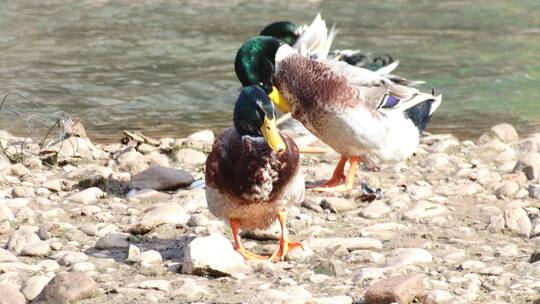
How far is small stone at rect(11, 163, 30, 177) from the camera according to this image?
6.73 meters

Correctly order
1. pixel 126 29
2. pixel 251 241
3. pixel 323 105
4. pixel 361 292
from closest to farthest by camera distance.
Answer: pixel 361 292
pixel 251 241
pixel 323 105
pixel 126 29

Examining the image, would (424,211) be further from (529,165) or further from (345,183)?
(529,165)

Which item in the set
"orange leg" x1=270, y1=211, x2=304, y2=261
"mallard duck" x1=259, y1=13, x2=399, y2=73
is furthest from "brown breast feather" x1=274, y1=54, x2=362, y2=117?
"orange leg" x1=270, y1=211, x2=304, y2=261

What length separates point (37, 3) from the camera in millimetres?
15984

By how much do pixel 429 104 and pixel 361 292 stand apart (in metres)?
3.30

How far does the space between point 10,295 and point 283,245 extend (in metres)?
1.32

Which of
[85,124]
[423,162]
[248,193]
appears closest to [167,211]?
[248,193]

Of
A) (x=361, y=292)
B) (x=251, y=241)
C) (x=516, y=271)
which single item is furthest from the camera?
(x=251, y=241)

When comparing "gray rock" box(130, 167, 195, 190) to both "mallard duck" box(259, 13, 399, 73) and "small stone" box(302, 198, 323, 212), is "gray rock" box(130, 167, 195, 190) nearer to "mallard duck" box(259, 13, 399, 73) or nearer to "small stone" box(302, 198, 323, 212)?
"small stone" box(302, 198, 323, 212)

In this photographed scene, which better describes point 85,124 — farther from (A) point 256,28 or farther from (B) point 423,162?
(A) point 256,28

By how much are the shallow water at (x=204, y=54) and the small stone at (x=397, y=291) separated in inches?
183

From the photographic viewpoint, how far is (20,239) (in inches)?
208

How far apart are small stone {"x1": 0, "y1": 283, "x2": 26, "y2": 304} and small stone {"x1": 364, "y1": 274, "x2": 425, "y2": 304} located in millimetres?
1340

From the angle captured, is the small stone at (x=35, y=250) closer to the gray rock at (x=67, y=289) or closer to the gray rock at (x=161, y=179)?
the gray rock at (x=67, y=289)
